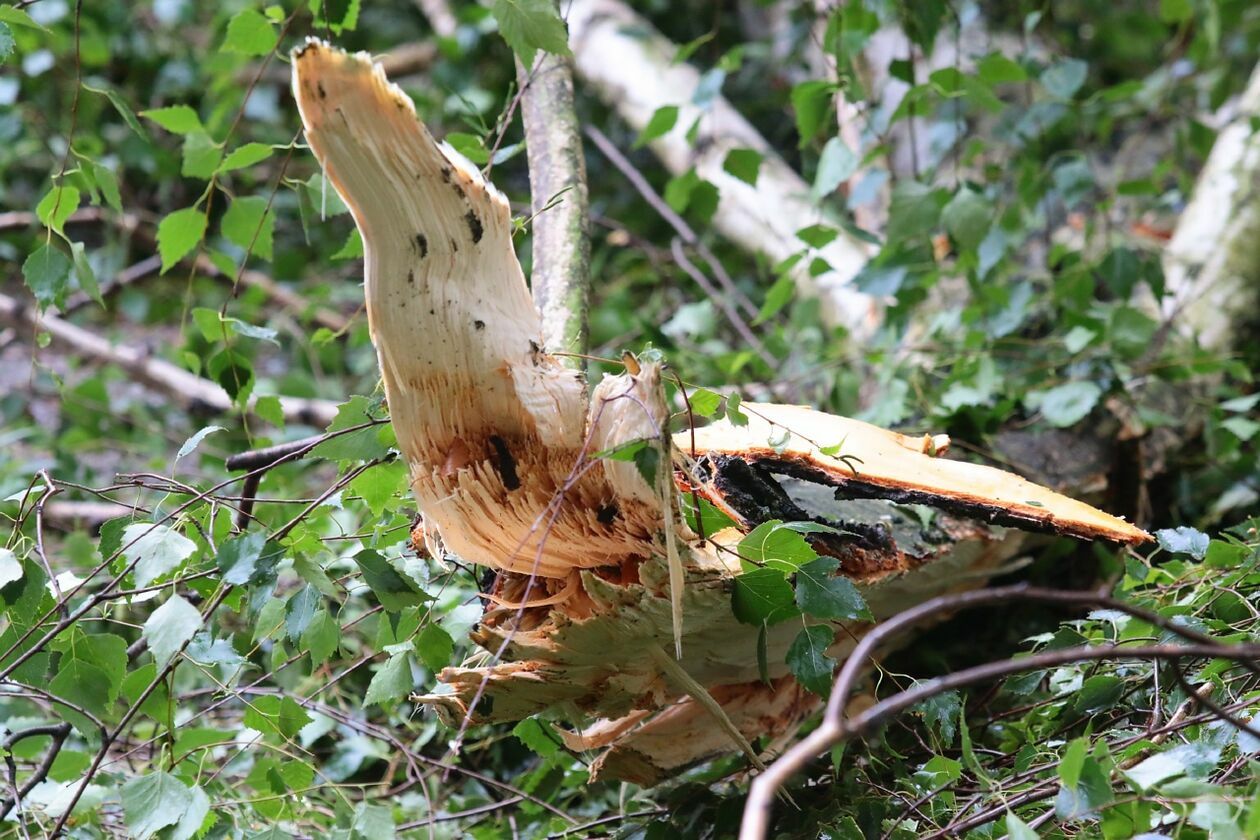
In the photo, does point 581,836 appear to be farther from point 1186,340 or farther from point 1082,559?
point 1186,340

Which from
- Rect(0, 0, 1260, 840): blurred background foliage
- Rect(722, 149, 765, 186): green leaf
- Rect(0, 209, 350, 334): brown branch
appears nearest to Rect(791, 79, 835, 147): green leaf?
Rect(0, 0, 1260, 840): blurred background foliage

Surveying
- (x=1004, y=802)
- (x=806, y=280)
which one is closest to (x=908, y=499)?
(x=1004, y=802)

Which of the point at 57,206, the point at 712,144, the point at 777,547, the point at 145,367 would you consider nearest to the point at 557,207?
the point at 57,206

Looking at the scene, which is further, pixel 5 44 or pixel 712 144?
pixel 712 144

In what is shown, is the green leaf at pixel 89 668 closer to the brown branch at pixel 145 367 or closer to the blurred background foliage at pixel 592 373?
the blurred background foliage at pixel 592 373

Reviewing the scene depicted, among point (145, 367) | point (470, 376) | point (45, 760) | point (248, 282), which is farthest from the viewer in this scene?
point (248, 282)

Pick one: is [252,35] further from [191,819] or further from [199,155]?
[191,819]
